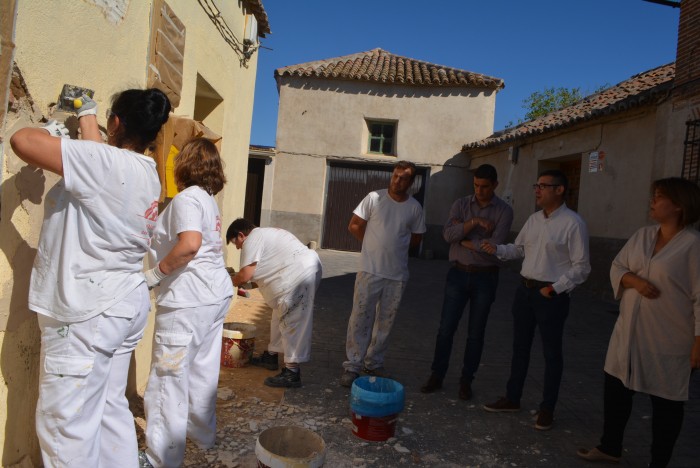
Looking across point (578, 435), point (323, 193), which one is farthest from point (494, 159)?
point (578, 435)

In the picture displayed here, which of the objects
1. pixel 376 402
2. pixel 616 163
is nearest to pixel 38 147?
pixel 376 402

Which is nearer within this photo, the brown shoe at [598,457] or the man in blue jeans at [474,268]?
the brown shoe at [598,457]

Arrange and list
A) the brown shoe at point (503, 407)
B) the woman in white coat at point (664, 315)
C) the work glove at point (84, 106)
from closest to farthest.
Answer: the work glove at point (84, 106)
the woman in white coat at point (664, 315)
the brown shoe at point (503, 407)

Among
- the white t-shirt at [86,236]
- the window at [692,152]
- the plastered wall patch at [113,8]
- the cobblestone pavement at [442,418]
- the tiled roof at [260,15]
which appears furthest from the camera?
the window at [692,152]

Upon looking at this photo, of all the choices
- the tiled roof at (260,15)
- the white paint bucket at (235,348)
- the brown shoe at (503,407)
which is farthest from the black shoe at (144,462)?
the tiled roof at (260,15)

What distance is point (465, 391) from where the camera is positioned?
4.30 meters

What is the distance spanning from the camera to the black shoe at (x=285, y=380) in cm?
426

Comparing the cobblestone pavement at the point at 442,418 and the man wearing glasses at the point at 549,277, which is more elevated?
the man wearing glasses at the point at 549,277

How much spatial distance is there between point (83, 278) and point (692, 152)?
8708mm

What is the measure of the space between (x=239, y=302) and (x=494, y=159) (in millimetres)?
10487

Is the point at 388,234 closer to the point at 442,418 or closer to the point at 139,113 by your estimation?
the point at 442,418

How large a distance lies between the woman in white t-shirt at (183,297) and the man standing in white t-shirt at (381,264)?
1719mm

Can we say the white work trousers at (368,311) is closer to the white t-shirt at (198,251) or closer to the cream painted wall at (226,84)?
the white t-shirt at (198,251)

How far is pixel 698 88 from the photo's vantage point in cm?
796
